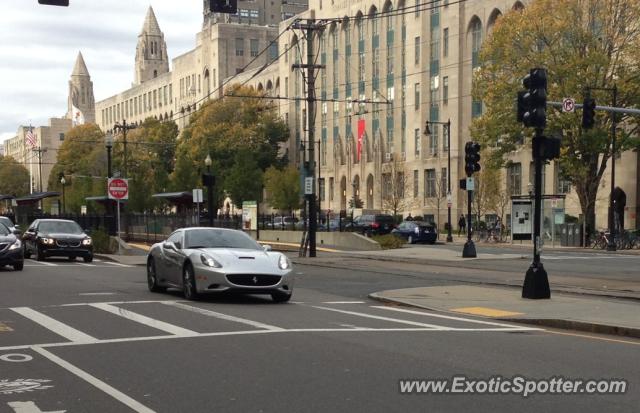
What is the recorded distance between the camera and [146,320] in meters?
12.5

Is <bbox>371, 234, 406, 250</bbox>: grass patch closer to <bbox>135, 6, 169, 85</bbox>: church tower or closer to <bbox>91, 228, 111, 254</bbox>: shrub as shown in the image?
<bbox>91, 228, 111, 254</bbox>: shrub

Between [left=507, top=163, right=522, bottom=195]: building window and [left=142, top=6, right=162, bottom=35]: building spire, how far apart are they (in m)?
122

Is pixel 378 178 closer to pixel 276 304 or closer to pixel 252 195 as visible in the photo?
pixel 252 195

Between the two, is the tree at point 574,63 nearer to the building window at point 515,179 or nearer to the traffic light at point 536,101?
the building window at point 515,179

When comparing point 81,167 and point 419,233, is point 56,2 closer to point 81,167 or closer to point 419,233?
point 419,233

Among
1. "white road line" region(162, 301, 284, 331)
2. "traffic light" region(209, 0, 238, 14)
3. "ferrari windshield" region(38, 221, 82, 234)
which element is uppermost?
"traffic light" region(209, 0, 238, 14)

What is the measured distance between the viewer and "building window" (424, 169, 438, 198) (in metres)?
74.6

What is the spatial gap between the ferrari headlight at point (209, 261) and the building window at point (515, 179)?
52324 mm

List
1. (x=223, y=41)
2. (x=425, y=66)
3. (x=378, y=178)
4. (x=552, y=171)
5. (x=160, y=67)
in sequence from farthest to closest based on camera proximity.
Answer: (x=160, y=67) < (x=223, y=41) < (x=378, y=178) < (x=425, y=66) < (x=552, y=171)

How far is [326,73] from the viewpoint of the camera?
298 feet

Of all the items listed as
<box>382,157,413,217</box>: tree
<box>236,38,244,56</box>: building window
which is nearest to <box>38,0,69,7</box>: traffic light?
<box>382,157,413,217</box>: tree

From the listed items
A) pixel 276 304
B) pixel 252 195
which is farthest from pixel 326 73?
pixel 276 304

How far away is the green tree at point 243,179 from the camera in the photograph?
276 ft

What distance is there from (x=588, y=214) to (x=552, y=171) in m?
15.9
